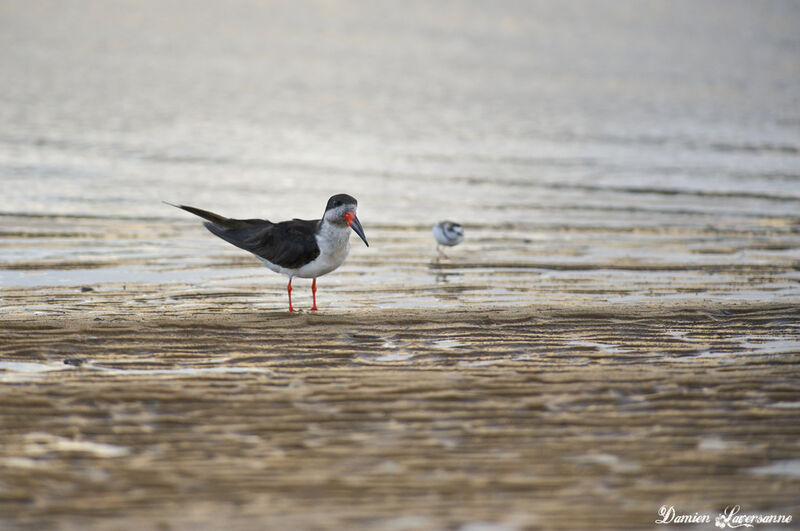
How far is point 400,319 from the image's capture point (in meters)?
8.78

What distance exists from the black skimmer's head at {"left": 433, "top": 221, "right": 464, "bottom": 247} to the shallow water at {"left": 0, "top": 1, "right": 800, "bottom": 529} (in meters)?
0.20

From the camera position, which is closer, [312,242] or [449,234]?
[312,242]

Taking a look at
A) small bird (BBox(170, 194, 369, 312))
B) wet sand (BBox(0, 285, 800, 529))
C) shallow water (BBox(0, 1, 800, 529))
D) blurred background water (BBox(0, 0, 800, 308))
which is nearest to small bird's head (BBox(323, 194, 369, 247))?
small bird (BBox(170, 194, 369, 312))

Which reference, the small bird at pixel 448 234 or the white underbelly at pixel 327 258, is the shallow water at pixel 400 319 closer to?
the small bird at pixel 448 234

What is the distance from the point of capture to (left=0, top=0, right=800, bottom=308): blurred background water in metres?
13.9

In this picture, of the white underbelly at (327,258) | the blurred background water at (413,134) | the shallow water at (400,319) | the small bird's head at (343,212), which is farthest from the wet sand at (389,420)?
the blurred background water at (413,134)

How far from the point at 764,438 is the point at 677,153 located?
17314 mm

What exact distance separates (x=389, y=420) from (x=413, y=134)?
18482mm

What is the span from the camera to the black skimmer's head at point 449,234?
12711 mm

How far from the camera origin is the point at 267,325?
8.48 m
